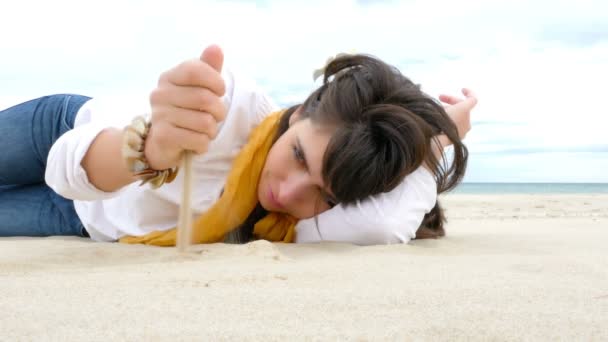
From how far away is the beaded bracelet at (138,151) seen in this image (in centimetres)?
164

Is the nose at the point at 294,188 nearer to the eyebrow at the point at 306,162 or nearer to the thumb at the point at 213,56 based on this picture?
the eyebrow at the point at 306,162

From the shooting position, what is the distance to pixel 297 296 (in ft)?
3.84

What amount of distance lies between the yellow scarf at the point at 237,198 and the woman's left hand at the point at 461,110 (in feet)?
3.18

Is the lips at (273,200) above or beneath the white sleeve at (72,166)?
beneath

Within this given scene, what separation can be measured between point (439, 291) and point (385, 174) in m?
0.96

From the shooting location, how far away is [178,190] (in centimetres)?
229

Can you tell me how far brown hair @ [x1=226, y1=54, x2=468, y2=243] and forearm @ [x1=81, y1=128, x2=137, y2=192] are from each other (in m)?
0.65

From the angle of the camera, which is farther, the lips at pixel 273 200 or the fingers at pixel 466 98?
the fingers at pixel 466 98

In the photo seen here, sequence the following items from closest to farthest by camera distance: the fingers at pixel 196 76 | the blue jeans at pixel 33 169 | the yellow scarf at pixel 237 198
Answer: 1. the fingers at pixel 196 76
2. the yellow scarf at pixel 237 198
3. the blue jeans at pixel 33 169

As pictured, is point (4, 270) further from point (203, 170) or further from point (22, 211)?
point (22, 211)

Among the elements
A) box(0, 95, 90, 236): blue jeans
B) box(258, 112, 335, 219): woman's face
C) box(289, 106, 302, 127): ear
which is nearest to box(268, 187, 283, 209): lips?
box(258, 112, 335, 219): woman's face

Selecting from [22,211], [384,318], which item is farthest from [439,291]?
[22,211]

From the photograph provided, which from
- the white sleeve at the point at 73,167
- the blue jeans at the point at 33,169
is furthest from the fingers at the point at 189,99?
the blue jeans at the point at 33,169

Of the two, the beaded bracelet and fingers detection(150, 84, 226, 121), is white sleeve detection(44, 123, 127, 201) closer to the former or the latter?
the beaded bracelet
